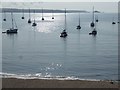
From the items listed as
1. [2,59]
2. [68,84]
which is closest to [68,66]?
[2,59]

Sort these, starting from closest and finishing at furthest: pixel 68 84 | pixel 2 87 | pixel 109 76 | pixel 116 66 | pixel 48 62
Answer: pixel 2 87 < pixel 68 84 < pixel 109 76 < pixel 116 66 < pixel 48 62

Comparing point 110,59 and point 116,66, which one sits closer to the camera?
point 116,66

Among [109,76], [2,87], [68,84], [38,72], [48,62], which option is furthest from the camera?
[48,62]

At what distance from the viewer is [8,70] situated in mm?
42312

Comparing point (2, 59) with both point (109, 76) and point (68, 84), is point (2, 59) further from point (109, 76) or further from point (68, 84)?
point (68, 84)

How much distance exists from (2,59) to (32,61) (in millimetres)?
5758

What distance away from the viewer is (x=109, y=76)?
1513 inches

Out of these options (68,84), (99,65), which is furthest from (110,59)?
(68,84)

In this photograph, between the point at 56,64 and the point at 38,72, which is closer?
the point at 38,72

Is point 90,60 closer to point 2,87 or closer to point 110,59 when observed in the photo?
point 110,59

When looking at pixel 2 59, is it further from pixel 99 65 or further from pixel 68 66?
pixel 99 65

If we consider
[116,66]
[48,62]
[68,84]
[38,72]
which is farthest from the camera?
[48,62]

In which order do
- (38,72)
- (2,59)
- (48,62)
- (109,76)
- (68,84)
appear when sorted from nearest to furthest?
1. (68,84)
2. (109,76)
3. (38,72)
4. (48,62)
5. (2,59)

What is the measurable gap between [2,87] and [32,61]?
29.6 metres
